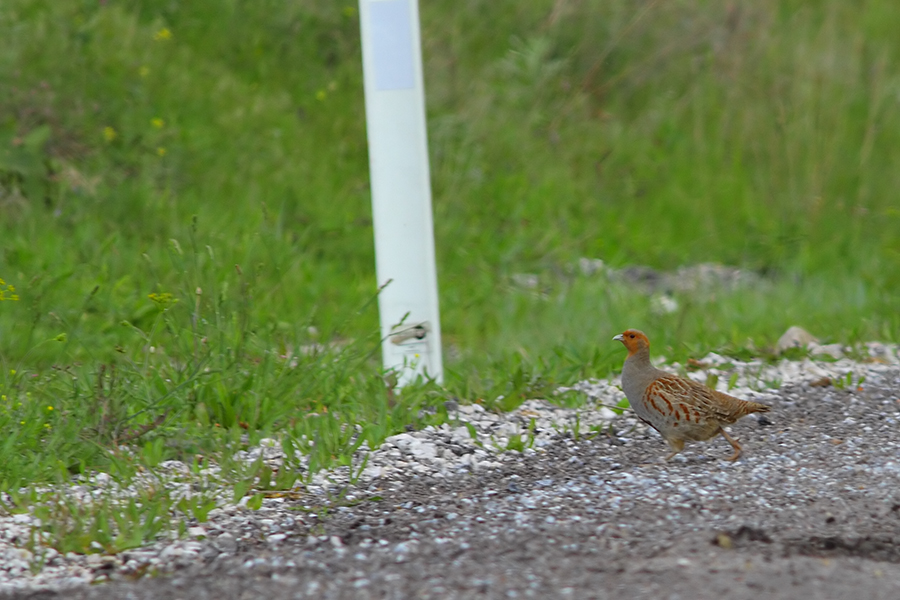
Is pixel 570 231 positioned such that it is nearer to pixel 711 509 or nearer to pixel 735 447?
pixel 735 447

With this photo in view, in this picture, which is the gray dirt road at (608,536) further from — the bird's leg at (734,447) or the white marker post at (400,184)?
the white marker post at (400,184)

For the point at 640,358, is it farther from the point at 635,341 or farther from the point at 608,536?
the point at 608,536

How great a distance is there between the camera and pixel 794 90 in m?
9.74

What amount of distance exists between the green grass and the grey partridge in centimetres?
76

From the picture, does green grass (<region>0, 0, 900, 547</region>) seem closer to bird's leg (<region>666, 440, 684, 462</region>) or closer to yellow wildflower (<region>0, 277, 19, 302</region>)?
yellow wildflower (<region>0, 277, 19, 302</region>)

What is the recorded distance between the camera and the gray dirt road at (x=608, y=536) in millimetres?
2971

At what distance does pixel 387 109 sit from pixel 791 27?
7.30 metres

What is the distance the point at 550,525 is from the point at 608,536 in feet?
0.69

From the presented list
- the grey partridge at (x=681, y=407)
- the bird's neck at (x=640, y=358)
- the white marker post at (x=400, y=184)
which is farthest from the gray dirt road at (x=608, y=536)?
the white marker post at (x=400, y=184)

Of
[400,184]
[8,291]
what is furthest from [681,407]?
[8,291]

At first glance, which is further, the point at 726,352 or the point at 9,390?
the point at 726,352

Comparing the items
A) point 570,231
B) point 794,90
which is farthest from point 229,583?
point 794,90

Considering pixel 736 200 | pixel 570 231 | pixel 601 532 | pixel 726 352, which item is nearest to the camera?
pixel 601 532

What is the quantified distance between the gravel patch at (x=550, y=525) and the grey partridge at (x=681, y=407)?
0.11 m
